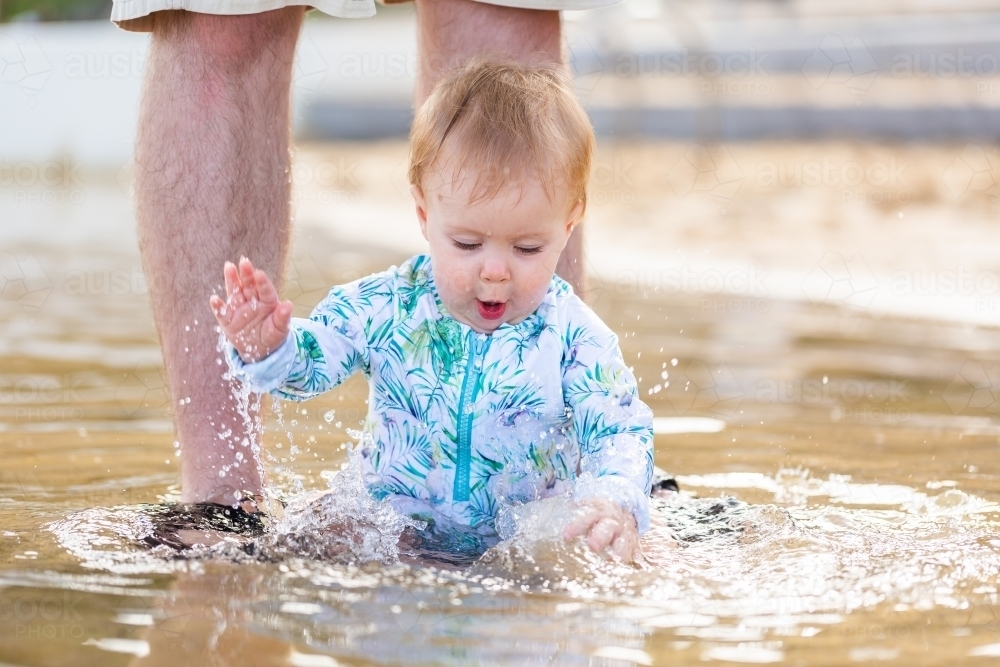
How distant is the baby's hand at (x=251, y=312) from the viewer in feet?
7.17

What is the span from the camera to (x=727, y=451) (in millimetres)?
3266

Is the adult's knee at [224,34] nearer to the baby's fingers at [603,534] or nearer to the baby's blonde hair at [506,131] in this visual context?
the baby's blonde hair at [506,131]

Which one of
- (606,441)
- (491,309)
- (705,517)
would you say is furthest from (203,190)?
(705,517)

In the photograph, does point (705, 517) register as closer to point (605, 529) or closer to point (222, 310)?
point (605, 529)

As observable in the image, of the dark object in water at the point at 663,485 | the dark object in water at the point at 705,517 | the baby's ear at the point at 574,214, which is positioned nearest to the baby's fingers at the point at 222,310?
the baby's ear at the point at 574,214

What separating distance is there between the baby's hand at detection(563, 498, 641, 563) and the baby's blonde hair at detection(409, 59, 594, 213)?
0.53 meters

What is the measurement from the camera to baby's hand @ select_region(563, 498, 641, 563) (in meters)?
2.17

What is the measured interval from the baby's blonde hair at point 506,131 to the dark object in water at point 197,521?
0.66 metres

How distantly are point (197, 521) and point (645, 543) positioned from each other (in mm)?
762

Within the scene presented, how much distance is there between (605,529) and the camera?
2174 mm

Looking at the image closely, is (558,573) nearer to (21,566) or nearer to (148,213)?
(21,566)

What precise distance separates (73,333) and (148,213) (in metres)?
2.03

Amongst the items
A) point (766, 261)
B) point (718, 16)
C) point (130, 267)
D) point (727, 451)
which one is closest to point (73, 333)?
point (130, 267)

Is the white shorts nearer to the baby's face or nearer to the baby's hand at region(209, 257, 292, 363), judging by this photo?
the baby's face
